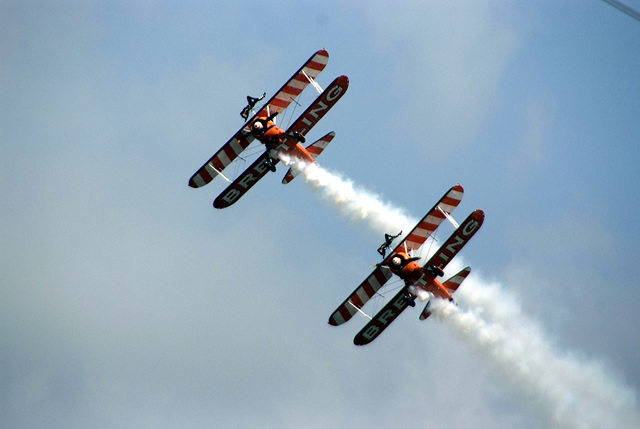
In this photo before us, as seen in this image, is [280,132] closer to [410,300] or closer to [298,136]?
[298,136]

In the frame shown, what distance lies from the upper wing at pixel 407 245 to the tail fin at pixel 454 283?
2282mm

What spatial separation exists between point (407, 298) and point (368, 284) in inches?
94.6

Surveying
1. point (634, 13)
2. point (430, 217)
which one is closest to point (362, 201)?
point (430, 217)

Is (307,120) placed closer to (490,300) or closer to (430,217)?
(430,217)

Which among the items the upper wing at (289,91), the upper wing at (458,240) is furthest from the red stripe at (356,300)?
the upper wing at (289,91)

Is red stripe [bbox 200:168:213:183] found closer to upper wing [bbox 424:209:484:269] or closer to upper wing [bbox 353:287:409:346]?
upper wing [bbox 353:287:409:346]

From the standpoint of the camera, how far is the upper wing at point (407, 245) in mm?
43000

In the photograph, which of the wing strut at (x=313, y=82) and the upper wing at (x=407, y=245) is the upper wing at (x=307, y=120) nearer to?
the wing strut at (x=313, y=82)

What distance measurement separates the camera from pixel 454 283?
42.8 metres

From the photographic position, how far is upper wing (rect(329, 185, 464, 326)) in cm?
4300

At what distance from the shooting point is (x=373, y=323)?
145 feet

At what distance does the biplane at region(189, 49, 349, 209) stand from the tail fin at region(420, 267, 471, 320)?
946cm

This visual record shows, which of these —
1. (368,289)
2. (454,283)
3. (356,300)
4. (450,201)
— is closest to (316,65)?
(450,201)

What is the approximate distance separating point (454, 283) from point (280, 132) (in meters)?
11.4
